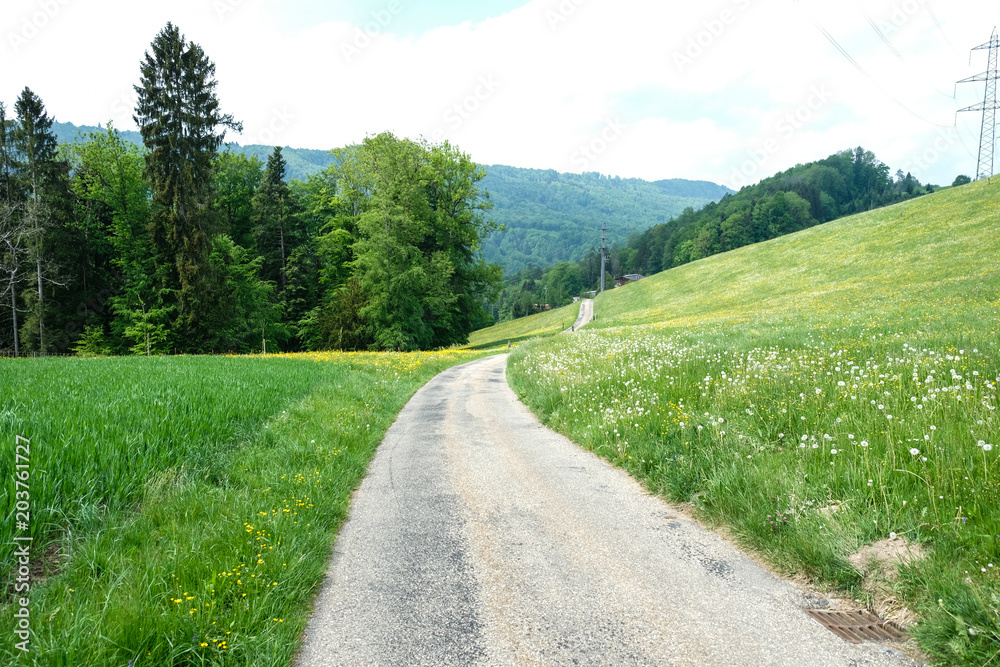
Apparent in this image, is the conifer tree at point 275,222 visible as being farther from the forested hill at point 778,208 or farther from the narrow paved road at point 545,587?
the forested hill at point 778,208

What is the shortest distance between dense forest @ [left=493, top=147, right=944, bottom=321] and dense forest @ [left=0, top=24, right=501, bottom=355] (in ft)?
260

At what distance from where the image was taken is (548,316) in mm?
81062

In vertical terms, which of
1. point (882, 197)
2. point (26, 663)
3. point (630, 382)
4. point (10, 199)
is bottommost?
point (26, 663)

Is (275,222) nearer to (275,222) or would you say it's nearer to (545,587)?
(275,222)

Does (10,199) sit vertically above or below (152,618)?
above

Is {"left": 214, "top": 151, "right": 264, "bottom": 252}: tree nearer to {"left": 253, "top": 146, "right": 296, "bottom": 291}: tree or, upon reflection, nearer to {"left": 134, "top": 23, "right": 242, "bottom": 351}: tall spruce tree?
{"left": 253, "top": 146, "right": 296, "bottom": 291}: tree

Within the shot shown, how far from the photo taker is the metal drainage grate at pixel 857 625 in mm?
3332

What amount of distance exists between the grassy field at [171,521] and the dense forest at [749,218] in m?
121

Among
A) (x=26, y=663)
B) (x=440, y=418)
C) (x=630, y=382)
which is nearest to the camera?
(x=26, y=663)

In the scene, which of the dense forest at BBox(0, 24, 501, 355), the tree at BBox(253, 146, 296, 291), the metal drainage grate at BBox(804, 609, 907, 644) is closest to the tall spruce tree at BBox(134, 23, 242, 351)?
the dense forest at BBox(0, 24, 501, 355)

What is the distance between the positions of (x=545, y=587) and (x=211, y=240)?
1682 inches

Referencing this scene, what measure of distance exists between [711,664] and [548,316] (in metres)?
78.5

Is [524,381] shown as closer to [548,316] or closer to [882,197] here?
[548,316]

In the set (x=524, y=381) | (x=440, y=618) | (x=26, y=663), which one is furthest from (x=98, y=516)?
(x=524, y=381)
